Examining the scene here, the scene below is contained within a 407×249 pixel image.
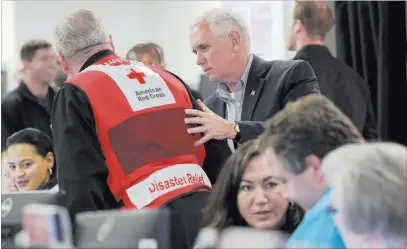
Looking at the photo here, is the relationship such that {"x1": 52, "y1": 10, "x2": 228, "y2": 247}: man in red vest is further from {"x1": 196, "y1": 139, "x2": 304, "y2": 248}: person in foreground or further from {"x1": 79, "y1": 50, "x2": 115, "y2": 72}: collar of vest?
{"x1": 196, "y1": 139, "x2": 304, "y2": 248}: person in foreground

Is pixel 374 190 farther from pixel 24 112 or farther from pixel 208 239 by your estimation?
pixel 24 112

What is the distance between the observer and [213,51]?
2480mm

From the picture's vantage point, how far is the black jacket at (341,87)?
3273 millimetres

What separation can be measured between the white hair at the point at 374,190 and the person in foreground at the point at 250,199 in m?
0.49

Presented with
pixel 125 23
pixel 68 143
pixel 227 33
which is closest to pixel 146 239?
pixel 68 143

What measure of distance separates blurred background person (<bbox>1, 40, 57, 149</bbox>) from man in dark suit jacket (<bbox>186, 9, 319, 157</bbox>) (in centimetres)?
181

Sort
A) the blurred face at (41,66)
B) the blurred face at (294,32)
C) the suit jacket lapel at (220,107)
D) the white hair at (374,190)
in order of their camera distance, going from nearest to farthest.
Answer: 1. the white hair at (374,190)
2. the suit jacket lapel at (220,107)
3. the blurred face at (294,32)
4. the blurred face at (41,66)

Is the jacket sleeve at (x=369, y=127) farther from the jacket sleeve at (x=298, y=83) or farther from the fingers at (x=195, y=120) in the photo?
the fingers at (x=195, y=120)

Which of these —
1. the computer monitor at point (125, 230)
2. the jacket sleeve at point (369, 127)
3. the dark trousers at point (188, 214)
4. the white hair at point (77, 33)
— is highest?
the white hair at point (77, 33)

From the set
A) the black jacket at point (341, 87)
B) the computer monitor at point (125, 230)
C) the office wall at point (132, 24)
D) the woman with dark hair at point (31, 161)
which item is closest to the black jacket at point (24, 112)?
the woman with dark hair at point (31, 161)

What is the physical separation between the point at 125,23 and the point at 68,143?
3.65 m

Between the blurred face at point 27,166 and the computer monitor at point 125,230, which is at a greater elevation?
the computer monitor at point 125,230

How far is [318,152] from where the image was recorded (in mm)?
1485

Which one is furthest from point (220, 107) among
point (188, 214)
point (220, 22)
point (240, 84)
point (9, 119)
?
point (9, 119)
